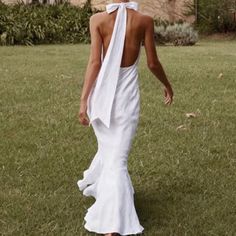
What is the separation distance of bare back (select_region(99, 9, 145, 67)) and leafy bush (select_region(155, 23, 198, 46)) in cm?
1433

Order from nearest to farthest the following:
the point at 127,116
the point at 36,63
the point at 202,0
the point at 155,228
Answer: the point at 127,116, the point at 155,228, the point at 36,63, the point at 202,0

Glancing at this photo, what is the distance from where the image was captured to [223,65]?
11.7 m

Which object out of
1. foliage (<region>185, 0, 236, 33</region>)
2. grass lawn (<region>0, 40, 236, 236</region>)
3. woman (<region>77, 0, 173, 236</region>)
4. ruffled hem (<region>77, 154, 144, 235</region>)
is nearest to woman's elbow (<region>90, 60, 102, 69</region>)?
woman (<region>77, 0, 173, 236</region>)

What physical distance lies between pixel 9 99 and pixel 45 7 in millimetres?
11843

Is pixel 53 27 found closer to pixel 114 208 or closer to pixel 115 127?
pixel 115 127

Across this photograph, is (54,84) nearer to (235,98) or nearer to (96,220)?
(235,98)

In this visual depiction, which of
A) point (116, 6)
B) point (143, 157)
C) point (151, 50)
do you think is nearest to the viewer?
point (116, 6)

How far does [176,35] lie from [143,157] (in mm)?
13071

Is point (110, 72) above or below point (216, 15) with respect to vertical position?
above

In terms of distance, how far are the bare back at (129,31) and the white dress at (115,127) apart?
3 cm

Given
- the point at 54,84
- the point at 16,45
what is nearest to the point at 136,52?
the point at 54,84

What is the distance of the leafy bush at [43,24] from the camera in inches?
682

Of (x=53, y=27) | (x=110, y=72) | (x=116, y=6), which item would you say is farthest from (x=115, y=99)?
(x=53, y=27)

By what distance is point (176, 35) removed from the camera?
18250mm
